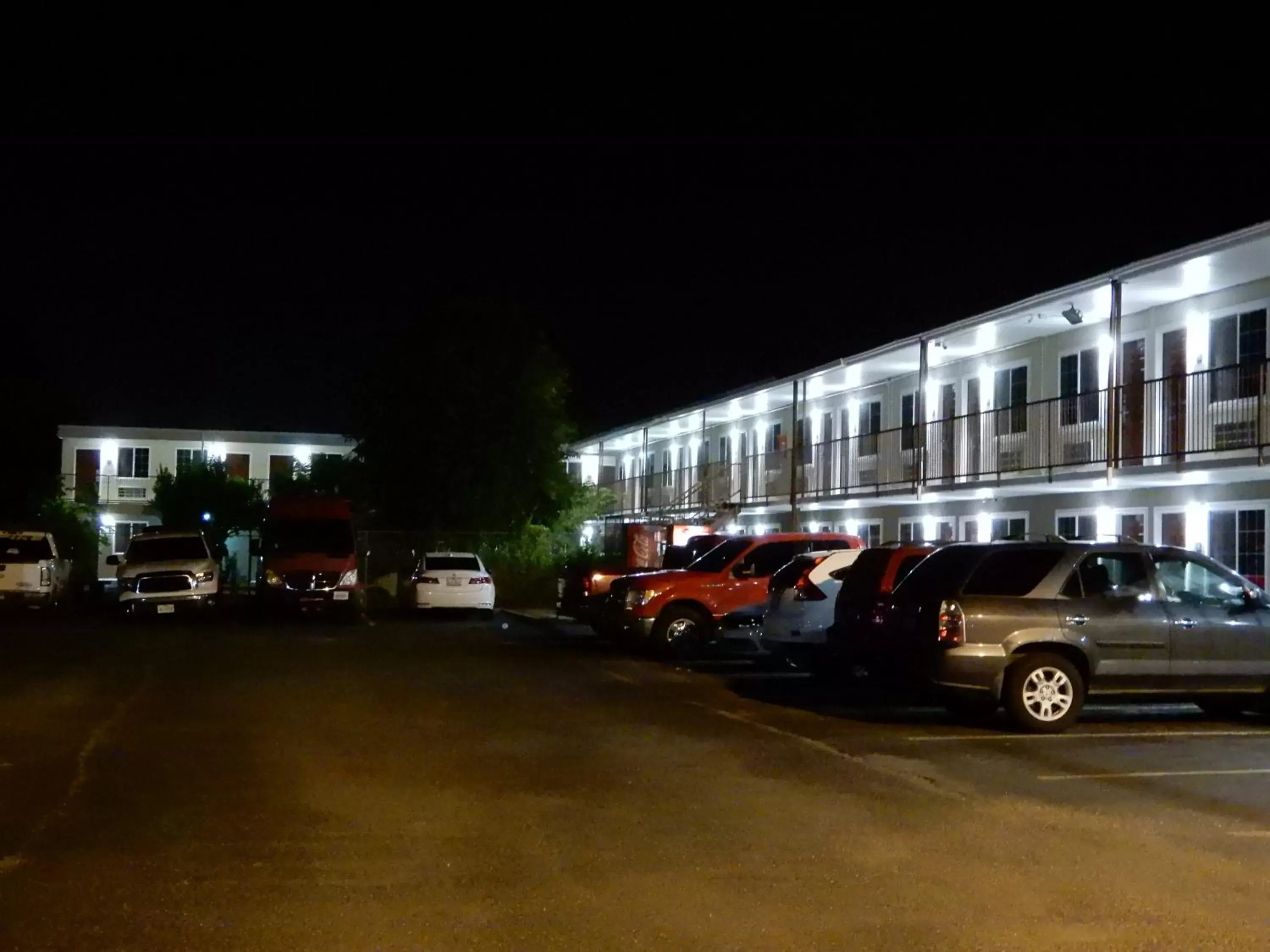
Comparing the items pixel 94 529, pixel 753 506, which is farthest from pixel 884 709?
pixel 94 529

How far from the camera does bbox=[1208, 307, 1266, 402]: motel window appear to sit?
72.3 ft

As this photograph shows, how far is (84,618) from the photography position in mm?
33531

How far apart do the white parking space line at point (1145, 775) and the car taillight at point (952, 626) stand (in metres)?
2.30

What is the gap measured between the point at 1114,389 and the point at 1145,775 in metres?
11.8

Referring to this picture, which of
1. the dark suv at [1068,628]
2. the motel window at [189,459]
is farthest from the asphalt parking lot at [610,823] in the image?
the motel window at [189,459]

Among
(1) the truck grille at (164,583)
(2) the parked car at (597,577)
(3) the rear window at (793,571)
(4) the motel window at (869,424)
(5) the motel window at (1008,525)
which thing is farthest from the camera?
(4) the motel window at (869,424)

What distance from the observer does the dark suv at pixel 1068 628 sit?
13953 mm

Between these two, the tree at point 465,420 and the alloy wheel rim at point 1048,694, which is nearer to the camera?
the alloy wheel rim at point 1048,694

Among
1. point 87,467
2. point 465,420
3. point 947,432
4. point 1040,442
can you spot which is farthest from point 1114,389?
point 87,467

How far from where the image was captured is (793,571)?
747 inches

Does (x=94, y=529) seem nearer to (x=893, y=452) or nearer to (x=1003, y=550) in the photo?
(x=893, y=452)

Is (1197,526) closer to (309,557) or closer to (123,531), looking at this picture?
(309,557)

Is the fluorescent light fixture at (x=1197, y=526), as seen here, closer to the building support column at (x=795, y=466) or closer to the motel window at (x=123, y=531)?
the building support column at (x=795, y=466)

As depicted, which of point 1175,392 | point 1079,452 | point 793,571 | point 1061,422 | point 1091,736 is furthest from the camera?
point 1061,422
